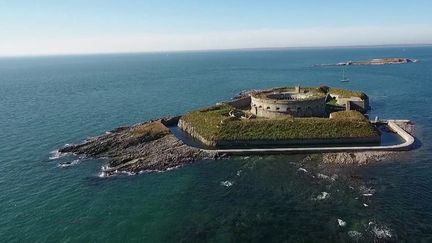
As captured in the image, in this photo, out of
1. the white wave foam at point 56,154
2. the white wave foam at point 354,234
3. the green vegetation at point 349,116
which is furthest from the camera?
the green vegetation at point 349,116

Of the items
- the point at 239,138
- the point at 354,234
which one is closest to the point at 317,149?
the point at 239,138

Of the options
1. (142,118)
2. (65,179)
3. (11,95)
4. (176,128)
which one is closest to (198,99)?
(142,118)

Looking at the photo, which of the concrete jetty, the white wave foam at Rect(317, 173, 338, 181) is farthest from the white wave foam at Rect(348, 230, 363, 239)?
the concrete jetty

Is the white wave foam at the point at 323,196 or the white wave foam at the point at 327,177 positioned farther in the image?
the white wave foam at the point at 327,177

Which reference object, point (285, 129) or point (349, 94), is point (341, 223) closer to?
point (285, 129)

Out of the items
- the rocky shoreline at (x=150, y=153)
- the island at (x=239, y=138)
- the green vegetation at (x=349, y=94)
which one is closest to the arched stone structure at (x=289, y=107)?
the island at (x=239, y=138)

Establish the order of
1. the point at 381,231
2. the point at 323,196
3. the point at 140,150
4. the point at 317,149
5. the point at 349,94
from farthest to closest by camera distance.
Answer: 1. the point at 349,94
2. the point at 140,150
3. the point at 317,149
4. the point at 323,196
5. the point at 381,231

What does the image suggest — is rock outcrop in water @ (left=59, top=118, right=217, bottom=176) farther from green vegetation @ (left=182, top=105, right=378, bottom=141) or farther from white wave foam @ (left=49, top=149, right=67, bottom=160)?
green vegetation @ (left=182, top=105, right=378, bottom=141)

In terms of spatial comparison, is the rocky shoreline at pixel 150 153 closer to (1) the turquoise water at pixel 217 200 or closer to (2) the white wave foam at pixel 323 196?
(1) the turquoise water at pixel 217 200
